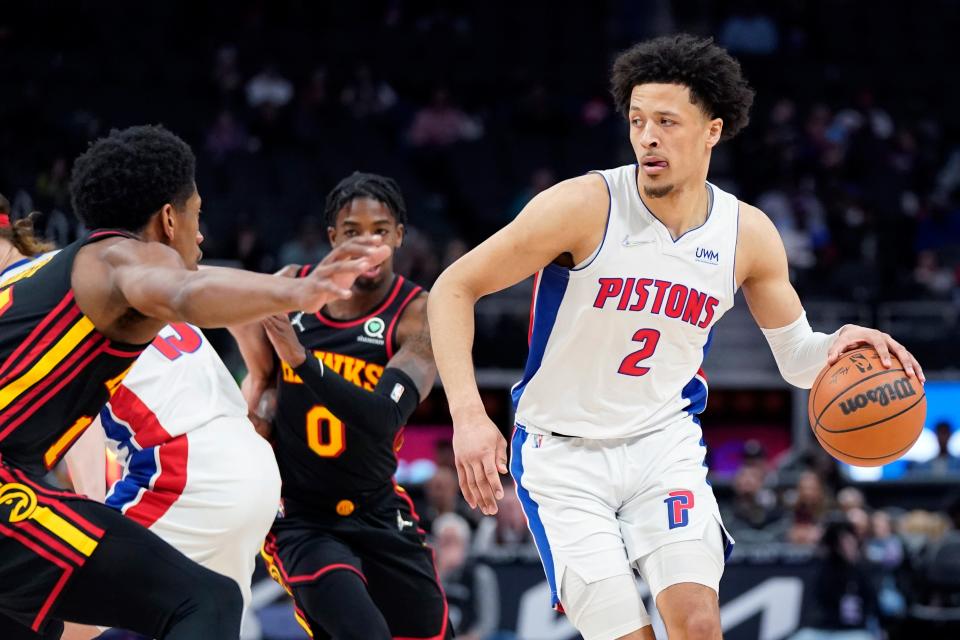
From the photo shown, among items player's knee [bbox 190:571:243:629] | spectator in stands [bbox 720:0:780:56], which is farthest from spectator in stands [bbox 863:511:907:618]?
spectator in stands [bbox 720:0:780:56]

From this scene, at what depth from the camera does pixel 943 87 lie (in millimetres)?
18297

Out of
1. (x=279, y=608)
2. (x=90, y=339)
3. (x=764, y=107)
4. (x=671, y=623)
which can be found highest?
(x=764, y=107)

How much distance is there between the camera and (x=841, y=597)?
925 cm

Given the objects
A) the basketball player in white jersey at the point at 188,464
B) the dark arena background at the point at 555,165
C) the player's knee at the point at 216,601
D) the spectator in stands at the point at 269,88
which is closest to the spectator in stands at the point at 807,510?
the dark arena background at the point at 555,165

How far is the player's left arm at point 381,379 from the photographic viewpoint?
5094 millimetres

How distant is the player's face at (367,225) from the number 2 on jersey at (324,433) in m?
0.59

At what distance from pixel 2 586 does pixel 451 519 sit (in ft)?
19.1

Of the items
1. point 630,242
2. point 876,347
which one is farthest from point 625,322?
point 876,347

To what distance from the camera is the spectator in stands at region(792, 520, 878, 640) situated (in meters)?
9.23

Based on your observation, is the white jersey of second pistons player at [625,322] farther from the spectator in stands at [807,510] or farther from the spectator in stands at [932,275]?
the spectator in stands at [932,275]

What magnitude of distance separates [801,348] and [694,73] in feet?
3.59

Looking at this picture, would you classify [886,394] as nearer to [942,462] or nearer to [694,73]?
[694,73]

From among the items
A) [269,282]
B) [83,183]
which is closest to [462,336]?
[269,282]

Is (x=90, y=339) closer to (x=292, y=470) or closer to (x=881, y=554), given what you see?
(x=292, y=470)
